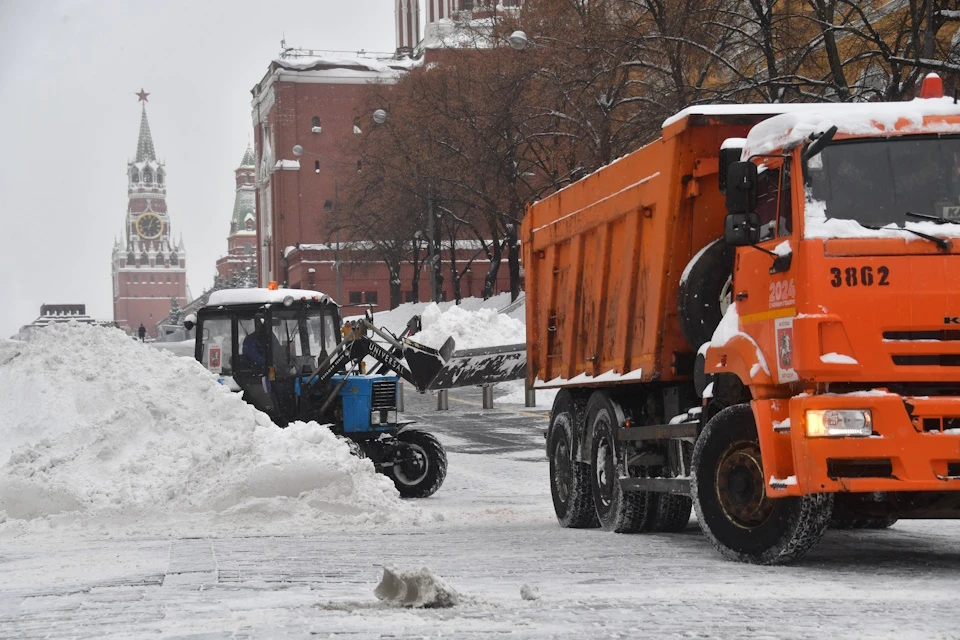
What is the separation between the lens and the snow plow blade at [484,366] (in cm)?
2617

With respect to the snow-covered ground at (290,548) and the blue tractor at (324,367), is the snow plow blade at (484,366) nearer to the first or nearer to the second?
the blue tractor at (324,367)

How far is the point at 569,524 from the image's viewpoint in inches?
513

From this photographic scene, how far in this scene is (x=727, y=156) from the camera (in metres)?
9.61

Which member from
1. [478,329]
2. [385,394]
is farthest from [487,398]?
[385,394]

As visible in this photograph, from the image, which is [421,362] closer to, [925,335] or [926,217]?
[926,217]

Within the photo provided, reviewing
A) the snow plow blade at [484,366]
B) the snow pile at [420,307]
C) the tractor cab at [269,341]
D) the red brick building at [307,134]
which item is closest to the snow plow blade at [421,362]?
the tractor cab at [269,341]

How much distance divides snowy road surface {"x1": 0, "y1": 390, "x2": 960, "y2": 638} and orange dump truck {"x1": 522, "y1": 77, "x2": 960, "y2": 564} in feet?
1.65

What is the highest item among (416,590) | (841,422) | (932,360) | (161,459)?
(932,360)

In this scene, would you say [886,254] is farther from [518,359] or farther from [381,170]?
[381,170]

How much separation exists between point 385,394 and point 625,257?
6819 mm

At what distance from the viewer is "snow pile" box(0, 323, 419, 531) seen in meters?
13.1

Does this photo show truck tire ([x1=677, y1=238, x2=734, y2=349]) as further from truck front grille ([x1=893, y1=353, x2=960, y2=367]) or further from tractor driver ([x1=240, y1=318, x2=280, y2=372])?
tractor driver ([x1=240, y1=318, x2=280, y2=372])

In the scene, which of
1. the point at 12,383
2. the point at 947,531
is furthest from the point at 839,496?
the point at 12,383

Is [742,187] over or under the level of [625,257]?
over
